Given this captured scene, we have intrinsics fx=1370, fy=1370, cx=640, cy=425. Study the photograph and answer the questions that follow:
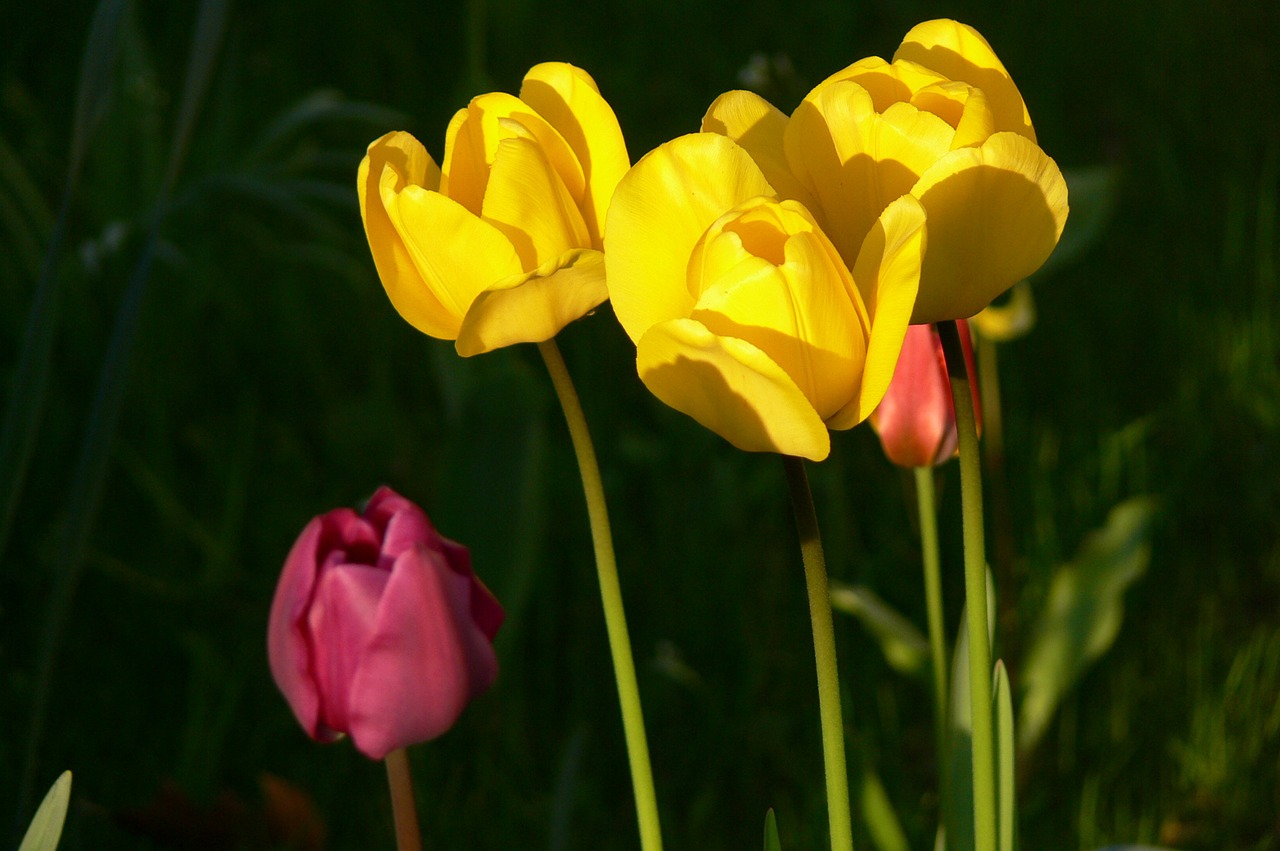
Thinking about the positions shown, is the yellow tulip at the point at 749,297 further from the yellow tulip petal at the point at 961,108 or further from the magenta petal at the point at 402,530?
the magenta petal at the point at 402,530

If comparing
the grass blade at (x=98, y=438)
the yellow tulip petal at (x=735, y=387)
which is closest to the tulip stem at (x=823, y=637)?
the yellow tulip petal at (x=735, y=387)

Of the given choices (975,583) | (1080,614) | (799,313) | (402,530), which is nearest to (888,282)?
(799,313)

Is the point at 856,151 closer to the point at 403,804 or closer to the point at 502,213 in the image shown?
the point at 502,213

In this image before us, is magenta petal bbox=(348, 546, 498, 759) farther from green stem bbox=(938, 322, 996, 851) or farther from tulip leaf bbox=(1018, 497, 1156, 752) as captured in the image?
tulip leaf bbox=(1018, 497, 1156, 752)

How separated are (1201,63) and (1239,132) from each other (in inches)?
9.6

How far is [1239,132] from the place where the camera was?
195cm

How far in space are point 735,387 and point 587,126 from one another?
0.53 feet

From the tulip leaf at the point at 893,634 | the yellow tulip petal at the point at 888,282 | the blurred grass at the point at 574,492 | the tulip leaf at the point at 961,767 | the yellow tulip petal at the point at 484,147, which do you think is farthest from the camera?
the blurred grass at the point at 574,492

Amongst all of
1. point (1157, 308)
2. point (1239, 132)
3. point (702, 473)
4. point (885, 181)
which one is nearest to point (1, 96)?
point (702, 473)

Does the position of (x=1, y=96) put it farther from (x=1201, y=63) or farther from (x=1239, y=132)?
(x=1201, y=63)

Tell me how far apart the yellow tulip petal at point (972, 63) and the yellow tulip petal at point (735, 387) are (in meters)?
0.15

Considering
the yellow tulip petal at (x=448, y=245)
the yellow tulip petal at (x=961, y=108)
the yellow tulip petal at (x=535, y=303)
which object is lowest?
the yellow tulip petal at (x=535, y=303)

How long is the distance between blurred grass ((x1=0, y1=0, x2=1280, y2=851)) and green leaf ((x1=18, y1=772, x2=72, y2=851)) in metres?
0.22

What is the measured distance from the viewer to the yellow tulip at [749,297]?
38cm
